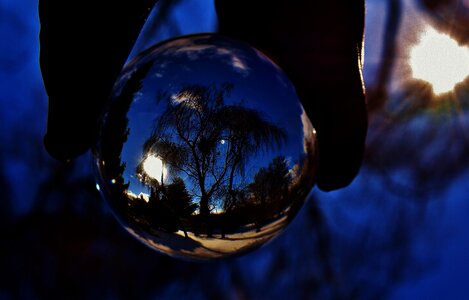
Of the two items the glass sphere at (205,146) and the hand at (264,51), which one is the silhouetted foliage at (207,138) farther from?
the hand at (264,51)

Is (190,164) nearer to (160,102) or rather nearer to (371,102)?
(160,102)

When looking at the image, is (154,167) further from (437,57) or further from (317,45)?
(437,57)

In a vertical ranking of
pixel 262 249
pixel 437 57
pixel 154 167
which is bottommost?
pixel 262 249

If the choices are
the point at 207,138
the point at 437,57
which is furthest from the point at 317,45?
the point at 437,57

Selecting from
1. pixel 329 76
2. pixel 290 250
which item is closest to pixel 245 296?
pixel 290 250

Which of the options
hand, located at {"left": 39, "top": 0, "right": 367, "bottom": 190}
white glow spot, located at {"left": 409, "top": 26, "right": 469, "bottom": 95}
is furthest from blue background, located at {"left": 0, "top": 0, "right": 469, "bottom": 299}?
hand, located at {"left": 39, "top": 0, "right": 367, "bottom": 190}
